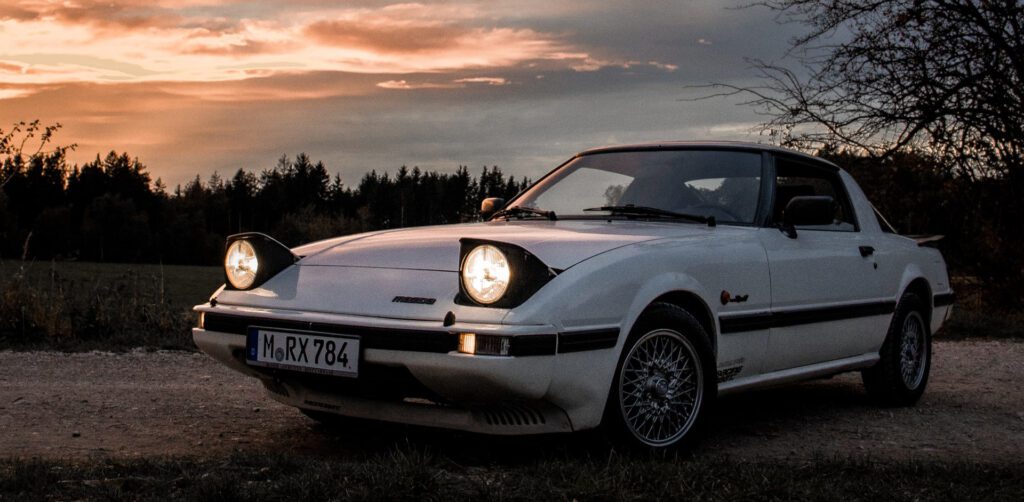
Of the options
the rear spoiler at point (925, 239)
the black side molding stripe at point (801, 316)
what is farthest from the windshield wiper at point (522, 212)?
the rear spoiler at point (925, 239)

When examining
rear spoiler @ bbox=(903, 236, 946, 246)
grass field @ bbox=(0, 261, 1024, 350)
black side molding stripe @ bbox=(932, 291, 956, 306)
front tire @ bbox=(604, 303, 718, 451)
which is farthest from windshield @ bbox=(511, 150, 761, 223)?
grass field @ bbox=(0, 261, 1024, 350)

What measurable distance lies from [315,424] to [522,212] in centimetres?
160

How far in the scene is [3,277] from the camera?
1005cm

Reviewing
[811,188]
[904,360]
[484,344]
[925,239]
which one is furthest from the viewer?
[925,239]

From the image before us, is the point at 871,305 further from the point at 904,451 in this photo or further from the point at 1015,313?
the point at 1015,313

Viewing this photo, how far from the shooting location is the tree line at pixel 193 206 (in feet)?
301

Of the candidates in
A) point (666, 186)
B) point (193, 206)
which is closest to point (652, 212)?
point (666, 186)

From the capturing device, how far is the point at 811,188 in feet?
20.6

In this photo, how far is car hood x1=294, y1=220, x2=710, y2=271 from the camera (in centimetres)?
418

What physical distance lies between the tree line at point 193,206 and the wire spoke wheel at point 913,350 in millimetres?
70849

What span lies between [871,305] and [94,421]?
4.50m

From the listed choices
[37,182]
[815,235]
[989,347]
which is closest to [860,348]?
[815,235]

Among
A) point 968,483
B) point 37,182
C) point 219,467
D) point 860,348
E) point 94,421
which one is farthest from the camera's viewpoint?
point 37,182

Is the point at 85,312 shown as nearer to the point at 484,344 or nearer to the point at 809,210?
the point at 484,344
